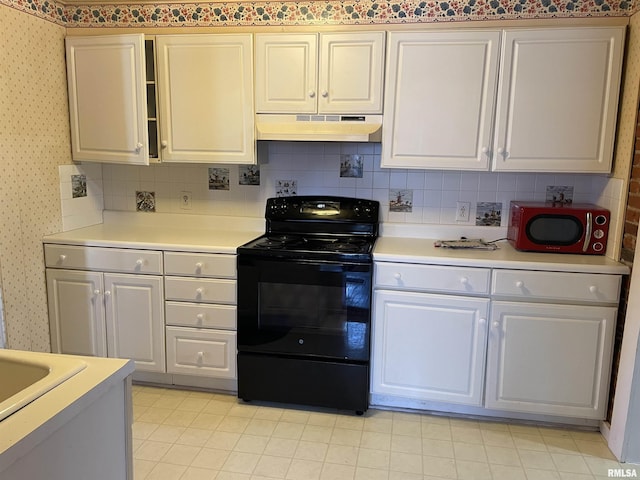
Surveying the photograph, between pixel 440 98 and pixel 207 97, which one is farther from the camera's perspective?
pixel 207 97

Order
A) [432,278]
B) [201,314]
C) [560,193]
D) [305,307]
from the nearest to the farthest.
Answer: [432,278]
[305,307]
[201,314]
[560,193]

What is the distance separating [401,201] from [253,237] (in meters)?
0.89

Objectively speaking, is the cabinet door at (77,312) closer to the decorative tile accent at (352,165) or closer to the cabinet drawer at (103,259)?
the cabinet drawer at (103,259)

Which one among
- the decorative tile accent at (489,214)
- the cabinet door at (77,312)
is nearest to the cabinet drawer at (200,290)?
the cabinet door at (77,312)

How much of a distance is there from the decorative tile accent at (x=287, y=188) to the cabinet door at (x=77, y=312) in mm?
1126

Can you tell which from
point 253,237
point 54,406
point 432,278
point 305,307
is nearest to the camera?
point 54,406

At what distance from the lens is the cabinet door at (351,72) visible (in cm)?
258

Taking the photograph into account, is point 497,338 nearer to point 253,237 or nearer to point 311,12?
point 253,237

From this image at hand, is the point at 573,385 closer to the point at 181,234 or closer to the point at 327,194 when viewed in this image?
the point at 327,194

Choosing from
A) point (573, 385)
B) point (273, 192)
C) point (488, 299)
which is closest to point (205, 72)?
point (273, 192)

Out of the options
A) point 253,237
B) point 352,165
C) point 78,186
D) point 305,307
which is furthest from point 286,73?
point 78,186

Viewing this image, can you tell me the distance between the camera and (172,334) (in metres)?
2.75

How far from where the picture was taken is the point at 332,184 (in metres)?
3.03

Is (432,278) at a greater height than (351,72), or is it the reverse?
(351,72)
